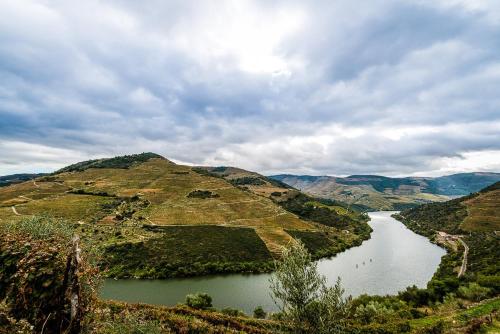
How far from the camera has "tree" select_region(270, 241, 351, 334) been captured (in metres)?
23.2

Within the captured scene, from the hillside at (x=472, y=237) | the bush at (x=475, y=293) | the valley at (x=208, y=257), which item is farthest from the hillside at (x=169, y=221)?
the bush at (x=475, y=293)

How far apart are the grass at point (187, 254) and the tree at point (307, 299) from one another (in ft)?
202

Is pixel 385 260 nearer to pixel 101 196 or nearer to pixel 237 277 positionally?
pixel 237 277

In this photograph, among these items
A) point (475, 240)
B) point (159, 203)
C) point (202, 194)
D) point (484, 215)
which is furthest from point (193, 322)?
point (484, 215)

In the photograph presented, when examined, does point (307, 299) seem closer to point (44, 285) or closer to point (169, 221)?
point (44, 285)

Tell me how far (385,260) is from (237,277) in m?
56.8

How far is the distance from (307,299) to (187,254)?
73298 mm

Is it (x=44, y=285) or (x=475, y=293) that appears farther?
(x=475, y=293)

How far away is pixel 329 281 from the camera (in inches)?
3140

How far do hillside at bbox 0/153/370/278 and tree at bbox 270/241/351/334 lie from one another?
39.2 metres

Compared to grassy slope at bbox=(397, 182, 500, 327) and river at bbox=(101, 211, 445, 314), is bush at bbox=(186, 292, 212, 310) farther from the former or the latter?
grassy slope at bbox=(397, 182, 500, 327)

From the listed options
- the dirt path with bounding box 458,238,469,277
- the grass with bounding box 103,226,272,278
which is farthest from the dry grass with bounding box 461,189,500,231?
the grass with bounding box 103,226,272,278

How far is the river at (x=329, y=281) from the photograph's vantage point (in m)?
64.9

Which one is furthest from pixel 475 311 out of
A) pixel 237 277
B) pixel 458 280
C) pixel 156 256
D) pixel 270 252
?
pixel 156 256
